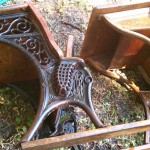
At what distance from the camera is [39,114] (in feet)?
4.29

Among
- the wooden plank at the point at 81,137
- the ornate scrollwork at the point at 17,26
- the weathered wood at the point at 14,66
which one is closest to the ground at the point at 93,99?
the weathered wood at the point at 14,66

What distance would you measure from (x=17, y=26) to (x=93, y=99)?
0.84m

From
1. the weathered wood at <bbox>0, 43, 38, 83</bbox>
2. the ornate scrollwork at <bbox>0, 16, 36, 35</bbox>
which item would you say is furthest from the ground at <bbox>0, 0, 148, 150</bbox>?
the ornate scrollwork at <bbox>0, 16, 36, 35</bbox>

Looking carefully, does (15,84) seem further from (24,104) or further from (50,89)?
(50,89)

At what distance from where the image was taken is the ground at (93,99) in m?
1.90

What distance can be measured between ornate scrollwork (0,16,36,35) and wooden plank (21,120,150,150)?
66 cm

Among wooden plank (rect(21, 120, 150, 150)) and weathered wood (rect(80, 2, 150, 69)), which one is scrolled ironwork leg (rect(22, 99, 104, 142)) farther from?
weathered wood (rect(80, 2, 150, 69))

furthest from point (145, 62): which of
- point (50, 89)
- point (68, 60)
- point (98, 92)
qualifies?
point (50, 89)

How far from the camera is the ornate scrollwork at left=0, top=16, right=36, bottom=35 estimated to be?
1.56m

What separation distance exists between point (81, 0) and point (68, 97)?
147 cm

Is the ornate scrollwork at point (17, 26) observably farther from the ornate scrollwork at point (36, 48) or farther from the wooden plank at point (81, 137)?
the wooden plank at point (81, 137)

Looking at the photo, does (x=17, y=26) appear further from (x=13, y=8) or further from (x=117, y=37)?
(x=117, y=37)

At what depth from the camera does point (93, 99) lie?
211 cm

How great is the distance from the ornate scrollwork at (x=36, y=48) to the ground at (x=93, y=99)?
57cm
